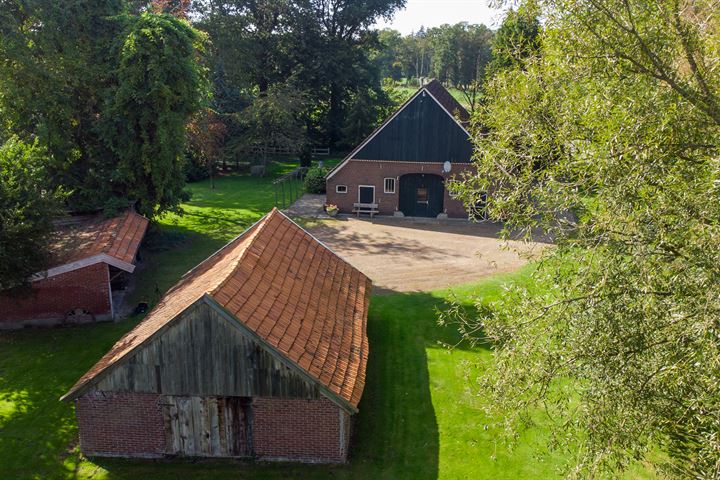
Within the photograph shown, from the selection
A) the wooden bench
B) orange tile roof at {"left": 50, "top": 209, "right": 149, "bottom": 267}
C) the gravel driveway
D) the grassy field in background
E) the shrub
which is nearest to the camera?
orange tile roof at {"left": 50, "top": 209, "right": 149, "bottom": 267}

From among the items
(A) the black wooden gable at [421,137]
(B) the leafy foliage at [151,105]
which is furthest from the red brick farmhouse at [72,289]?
(A) the black wooden gable at [421,137]

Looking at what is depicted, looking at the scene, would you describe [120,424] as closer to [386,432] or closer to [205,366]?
[205,366]

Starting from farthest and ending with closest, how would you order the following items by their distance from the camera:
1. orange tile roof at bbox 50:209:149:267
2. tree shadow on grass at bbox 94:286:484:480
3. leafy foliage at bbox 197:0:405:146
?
leafy foliage at bbox 197:0:405:146 < orange tile roof at bbox 50:209:149:267 < tree shadow on grass at bbox 94:286:484:480

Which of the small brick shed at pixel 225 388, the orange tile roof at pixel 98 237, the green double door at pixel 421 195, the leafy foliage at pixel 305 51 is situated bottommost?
the small brick shed at pixel 225 388

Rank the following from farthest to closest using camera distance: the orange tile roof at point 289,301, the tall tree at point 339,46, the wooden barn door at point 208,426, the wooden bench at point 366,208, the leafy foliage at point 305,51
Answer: the tall tree at point 339,46 < the leafy foliage at point 305,51 < the wooden bench at point 366,208 < the wooden barn door at point 208,426 < the orange tile roof at point 289,301

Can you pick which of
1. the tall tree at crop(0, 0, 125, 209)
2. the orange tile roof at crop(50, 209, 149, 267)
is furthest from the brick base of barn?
the tall tree at crop(0, 0, 125, 209)

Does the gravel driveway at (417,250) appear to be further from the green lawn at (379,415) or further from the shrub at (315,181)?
the shrub at (315,181)

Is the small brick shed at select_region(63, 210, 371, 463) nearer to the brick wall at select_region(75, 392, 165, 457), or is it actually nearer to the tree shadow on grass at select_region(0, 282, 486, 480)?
the brick wall at select_region(75, 392, 165, 457)

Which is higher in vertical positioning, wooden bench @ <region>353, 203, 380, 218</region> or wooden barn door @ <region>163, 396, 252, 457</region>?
wooden bench @ <region>353, 203, 380, 218</region>
